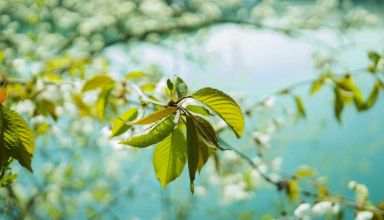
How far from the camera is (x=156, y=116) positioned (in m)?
0.32

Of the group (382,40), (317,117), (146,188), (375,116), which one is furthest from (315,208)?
(382,40)

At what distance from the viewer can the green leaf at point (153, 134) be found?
313 millimetres

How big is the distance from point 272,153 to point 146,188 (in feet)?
5.76

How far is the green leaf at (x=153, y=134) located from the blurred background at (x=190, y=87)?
→ 0.32 metres

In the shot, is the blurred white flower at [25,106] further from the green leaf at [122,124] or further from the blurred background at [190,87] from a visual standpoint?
the green leaf at [122,124]

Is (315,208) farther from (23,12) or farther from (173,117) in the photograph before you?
(23,12)

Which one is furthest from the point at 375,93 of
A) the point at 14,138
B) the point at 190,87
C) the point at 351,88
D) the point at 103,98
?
the point at 190,87

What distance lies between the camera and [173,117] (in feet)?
1.08

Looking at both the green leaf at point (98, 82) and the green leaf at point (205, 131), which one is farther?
the green leaf at point (98, 82)

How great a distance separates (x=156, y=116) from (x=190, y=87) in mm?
2809

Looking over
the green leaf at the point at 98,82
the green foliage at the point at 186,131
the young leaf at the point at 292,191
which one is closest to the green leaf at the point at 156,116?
the green foliage at the point at 186,131

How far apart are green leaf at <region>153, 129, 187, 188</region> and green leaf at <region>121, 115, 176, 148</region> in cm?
1

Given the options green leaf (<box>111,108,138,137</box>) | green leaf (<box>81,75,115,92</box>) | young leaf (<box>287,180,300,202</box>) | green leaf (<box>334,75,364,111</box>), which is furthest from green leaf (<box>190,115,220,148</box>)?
young leaf (<box>287,180,300,202</box>)

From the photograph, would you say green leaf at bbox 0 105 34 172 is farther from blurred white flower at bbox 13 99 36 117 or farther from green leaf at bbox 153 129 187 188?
blurred white flower at bbox 13 99 36 117
